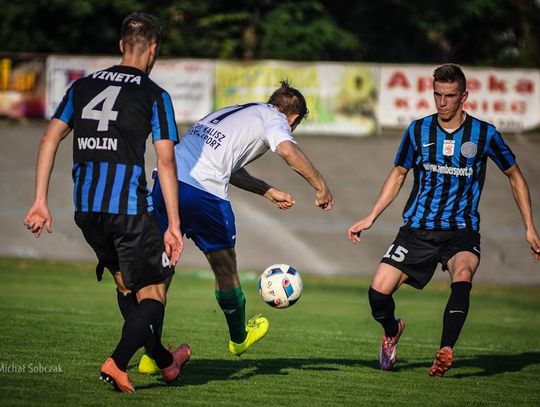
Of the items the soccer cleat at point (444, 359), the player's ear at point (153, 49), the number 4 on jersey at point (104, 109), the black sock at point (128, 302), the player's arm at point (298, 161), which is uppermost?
the player's ear at point (153, 49)

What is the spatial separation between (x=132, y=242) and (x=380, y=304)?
240 centimetres

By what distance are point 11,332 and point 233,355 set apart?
6.35 ft

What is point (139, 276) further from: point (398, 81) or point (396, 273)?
point (398, 81)

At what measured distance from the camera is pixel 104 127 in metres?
5.77

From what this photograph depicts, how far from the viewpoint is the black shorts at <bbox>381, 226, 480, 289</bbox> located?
7500mm

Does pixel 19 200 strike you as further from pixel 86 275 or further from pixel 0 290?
pixel 0 290

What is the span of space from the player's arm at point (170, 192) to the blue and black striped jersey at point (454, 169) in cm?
246

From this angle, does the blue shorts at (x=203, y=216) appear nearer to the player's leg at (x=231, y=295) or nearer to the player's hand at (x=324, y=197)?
the player's leg at (x=231, y=295)

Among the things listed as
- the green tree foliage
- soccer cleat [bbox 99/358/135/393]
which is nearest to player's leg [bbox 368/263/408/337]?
soccer cleat [bbox 99/358/135/393]

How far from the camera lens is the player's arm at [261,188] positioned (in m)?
7.36

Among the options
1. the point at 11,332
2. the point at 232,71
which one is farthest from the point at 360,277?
the point at 11,332

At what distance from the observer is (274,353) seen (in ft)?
27.0

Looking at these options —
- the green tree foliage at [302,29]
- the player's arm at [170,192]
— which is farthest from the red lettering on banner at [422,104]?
the player's arm at [170,192]

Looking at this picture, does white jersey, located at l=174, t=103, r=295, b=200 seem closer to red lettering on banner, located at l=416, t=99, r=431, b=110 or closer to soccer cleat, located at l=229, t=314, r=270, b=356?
soccer cleat, located at l=229, t=314, r=270, b=356
